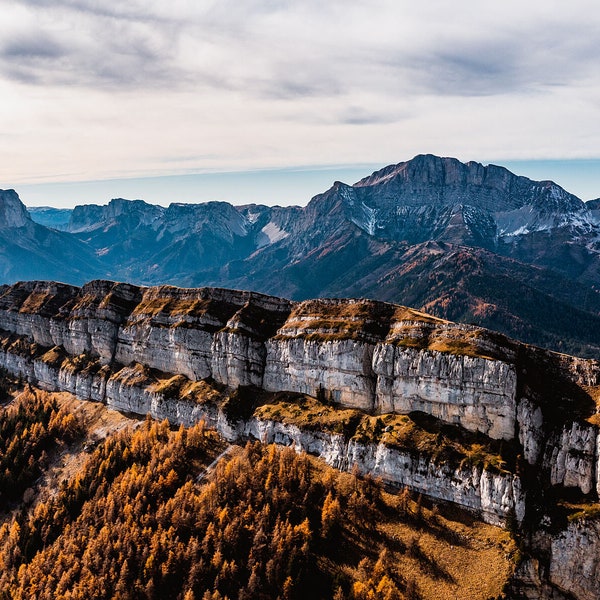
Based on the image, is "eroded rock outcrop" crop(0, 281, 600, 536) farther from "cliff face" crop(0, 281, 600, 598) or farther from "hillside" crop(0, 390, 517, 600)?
"hillside" crop(0, 390, 517, 600)

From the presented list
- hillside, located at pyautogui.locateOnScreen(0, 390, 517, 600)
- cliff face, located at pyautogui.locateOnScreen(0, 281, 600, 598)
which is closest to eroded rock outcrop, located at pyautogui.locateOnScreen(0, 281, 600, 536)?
cliff face, located at pyautogui.locateOnScreen(0, 281, 600, 598)

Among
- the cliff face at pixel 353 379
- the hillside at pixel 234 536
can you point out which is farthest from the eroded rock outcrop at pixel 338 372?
the hillside at pixel 234 536

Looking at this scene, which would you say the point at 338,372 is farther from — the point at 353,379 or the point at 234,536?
the point at 234,536

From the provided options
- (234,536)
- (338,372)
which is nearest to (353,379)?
(338,372)

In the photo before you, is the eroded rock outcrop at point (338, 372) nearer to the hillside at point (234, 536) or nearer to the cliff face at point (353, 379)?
the cliff face at point (353, 379)

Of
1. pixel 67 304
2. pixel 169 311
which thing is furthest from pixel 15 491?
pixel 67 304

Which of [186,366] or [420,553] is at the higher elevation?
[186,366]

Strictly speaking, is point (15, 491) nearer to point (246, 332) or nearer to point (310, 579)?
point (246, 332)

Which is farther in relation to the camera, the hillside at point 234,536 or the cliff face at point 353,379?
the cliff face at point 353,379
